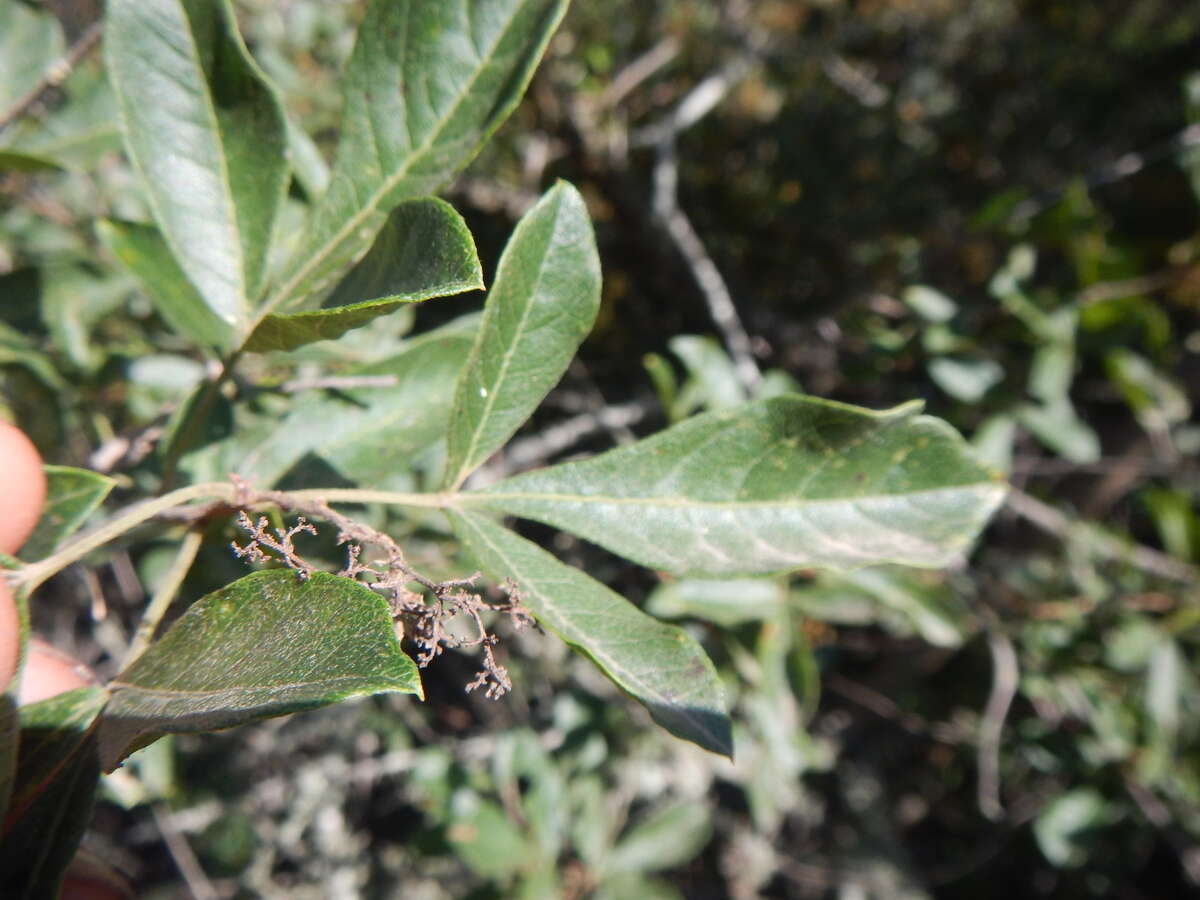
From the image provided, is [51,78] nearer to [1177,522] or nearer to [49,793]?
[49,793]

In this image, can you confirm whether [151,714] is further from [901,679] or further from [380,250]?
[901,679]

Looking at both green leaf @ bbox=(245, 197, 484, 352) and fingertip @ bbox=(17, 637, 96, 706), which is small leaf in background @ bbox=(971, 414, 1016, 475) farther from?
fingertip @ bbox=(17, 637, 96, 706)

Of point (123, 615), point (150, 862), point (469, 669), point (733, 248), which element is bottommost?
point (150, 862)

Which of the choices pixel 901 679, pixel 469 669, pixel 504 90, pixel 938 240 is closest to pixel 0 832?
pixel 504 90

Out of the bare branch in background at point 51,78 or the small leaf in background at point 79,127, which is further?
the small leaf in background at point 79,127

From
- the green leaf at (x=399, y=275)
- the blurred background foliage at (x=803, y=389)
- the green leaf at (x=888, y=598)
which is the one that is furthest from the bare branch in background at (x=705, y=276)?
the green leaf at (x=399, y=275)

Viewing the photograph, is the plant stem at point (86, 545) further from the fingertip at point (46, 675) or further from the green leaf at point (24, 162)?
the green leaf at point (24, 162)
